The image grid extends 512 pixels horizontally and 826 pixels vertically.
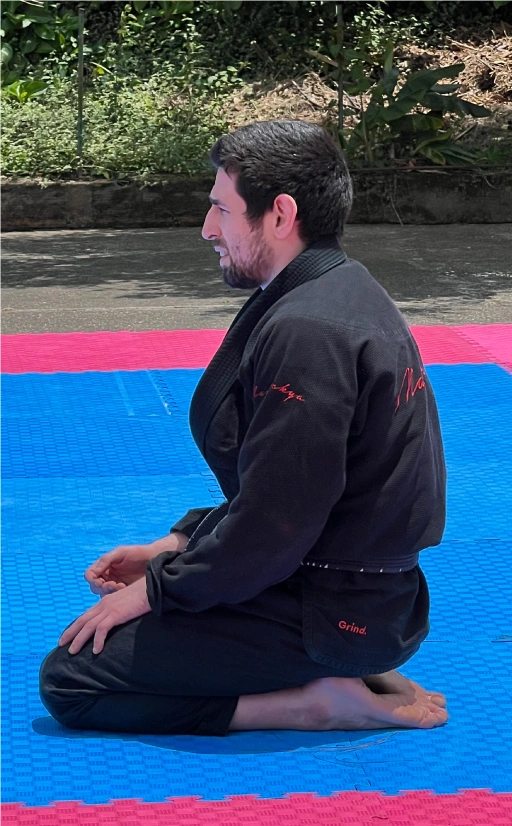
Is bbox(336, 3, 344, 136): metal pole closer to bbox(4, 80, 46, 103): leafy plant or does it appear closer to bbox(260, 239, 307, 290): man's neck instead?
bbox(4, 80, 46, 103): leafy plant

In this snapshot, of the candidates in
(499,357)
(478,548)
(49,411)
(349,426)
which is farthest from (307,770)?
(499,357)

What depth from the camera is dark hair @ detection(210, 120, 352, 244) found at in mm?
2699

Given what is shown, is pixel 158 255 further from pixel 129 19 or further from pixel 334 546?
pixel 334 546

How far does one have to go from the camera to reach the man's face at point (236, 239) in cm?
278

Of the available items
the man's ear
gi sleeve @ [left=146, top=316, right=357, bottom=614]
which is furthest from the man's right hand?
the man's ear

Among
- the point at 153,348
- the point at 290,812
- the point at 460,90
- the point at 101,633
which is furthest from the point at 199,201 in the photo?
the point at 290,812

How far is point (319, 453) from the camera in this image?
8.53 feet

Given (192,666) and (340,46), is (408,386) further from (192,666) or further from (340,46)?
(340,46)

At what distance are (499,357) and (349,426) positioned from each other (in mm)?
4436

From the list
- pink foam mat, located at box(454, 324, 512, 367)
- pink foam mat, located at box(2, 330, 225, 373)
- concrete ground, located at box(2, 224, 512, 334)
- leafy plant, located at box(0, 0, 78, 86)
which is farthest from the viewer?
leafy plant, located at box(0, 0, 78, 86)

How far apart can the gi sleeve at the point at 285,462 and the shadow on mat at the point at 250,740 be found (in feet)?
1.34

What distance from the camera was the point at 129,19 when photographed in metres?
15.6

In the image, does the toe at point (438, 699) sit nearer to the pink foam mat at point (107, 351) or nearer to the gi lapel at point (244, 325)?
the gi lapel at point (244, 325)

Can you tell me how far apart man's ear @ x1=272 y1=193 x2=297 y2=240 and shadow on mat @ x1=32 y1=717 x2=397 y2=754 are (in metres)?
1.17
